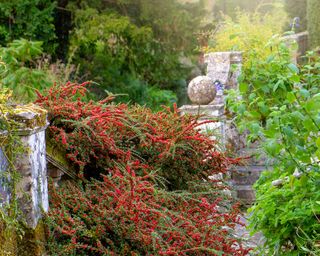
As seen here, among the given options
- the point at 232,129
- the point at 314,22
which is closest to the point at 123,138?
the point at 232,129

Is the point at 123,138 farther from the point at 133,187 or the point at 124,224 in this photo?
the point at 124,224

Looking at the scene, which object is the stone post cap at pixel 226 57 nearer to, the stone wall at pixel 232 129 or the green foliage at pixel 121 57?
the stone wall at pixel 232 129

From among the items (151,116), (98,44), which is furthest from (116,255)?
(98,44)

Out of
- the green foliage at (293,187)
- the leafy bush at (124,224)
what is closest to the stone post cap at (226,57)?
the green foliage at (293,187)

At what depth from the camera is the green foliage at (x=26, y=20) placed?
12820 mm

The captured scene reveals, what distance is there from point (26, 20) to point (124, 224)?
1058 centimetres

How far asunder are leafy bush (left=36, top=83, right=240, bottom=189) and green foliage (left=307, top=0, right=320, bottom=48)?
12.1 m

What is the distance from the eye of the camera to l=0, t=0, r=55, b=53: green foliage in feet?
42.1

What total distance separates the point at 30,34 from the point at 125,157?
9467 mm

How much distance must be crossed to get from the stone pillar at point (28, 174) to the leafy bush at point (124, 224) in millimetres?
117

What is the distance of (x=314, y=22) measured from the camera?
1617 cm

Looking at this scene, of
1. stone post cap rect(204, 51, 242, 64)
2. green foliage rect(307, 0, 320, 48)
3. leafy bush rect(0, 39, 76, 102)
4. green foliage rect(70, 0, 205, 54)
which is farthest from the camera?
green foliage rect(307, 0, 320, 48)

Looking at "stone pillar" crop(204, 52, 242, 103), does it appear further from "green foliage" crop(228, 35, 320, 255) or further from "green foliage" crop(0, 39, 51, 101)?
"green foliage" crop(228, 35, 320, 255)

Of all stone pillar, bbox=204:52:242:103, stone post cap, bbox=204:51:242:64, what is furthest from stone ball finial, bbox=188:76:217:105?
stone post cap, bbox=204:51:242:64
